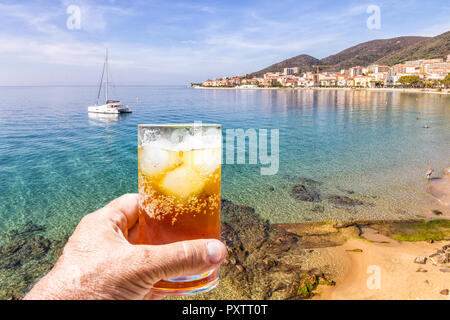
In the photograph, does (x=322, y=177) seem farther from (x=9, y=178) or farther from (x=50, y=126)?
(x=50, y=126)

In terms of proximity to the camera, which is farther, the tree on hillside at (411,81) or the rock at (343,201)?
the tree on hillside at (411,81)

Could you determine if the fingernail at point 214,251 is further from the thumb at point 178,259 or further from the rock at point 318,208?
the rock at point 318,208

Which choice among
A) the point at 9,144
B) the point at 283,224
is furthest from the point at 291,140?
the point at 9,144

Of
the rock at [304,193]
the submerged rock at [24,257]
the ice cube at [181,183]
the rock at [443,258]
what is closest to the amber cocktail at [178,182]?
the ice cube at [181,183]

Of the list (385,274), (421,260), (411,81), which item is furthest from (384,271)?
(411,81)

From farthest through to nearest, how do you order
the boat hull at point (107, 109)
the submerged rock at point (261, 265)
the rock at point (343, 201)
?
1. the boat hull at point (107, 109)
2. the rock at point (343, 201)
3. the submerged rock at point (261, 265)

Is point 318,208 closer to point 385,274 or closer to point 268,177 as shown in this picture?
point 268,177
